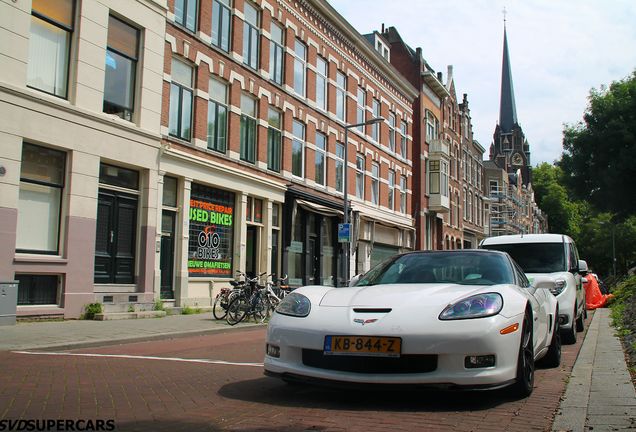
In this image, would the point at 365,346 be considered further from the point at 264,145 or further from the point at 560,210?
the point at 560,210

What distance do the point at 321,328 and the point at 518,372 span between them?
1.69m

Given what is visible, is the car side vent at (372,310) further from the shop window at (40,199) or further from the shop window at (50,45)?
the shop window at (50,45)

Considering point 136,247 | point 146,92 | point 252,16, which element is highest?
point 252,16

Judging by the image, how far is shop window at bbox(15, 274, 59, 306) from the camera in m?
12.9

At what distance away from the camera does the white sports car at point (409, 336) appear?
4605 mm

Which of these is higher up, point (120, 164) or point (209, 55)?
point (209, 55)

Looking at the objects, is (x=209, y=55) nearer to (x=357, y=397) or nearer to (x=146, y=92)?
(x=146, y=92)

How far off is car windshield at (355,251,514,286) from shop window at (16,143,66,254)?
9763 millimetres

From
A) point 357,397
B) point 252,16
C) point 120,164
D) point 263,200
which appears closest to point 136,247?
point 120,164

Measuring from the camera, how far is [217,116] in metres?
20.1

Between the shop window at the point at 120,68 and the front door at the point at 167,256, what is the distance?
320cm

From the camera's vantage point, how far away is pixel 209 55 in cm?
1959

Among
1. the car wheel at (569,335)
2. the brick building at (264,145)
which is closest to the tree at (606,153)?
the brick building at (264,145)

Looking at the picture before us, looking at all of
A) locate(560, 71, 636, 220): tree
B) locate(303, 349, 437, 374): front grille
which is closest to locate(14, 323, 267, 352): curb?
locate(303, 349, 437, 374): front grille
